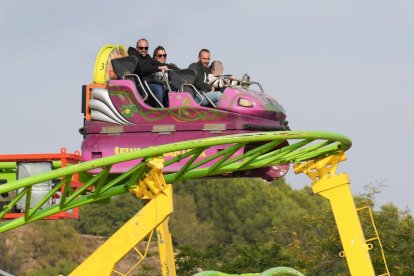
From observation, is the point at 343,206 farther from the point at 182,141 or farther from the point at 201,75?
the point at 201,75

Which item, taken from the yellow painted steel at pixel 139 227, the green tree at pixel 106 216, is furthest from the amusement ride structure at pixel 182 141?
the green tree at pixel 106 216

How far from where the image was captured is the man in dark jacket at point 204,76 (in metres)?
13.4

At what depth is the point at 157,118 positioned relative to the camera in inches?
517

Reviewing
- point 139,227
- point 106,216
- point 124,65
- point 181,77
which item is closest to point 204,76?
point 181,77

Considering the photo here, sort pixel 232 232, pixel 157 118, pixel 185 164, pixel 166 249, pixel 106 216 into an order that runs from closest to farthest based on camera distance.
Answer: pixel 185 164
pixel 157 118
pixel 166 249
pixel 106 216
pixel 232 232

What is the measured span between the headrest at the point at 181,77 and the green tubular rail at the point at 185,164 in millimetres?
978

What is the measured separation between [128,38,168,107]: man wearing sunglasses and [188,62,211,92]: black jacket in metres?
0.39

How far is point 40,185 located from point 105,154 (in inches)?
38.3

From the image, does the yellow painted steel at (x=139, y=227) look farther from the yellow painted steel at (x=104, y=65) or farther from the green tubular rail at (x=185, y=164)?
the yellow painted steel at (x=104, y=65)

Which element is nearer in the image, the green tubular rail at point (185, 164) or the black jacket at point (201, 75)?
the green tubular rail at point (185, 164)

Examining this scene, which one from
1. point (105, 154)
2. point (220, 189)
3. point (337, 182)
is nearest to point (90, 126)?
point (105, 154)

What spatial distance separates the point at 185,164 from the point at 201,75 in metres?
1.84

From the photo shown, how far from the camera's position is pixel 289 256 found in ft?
71.2

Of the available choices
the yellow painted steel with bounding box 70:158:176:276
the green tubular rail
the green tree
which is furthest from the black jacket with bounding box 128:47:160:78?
the green tree
